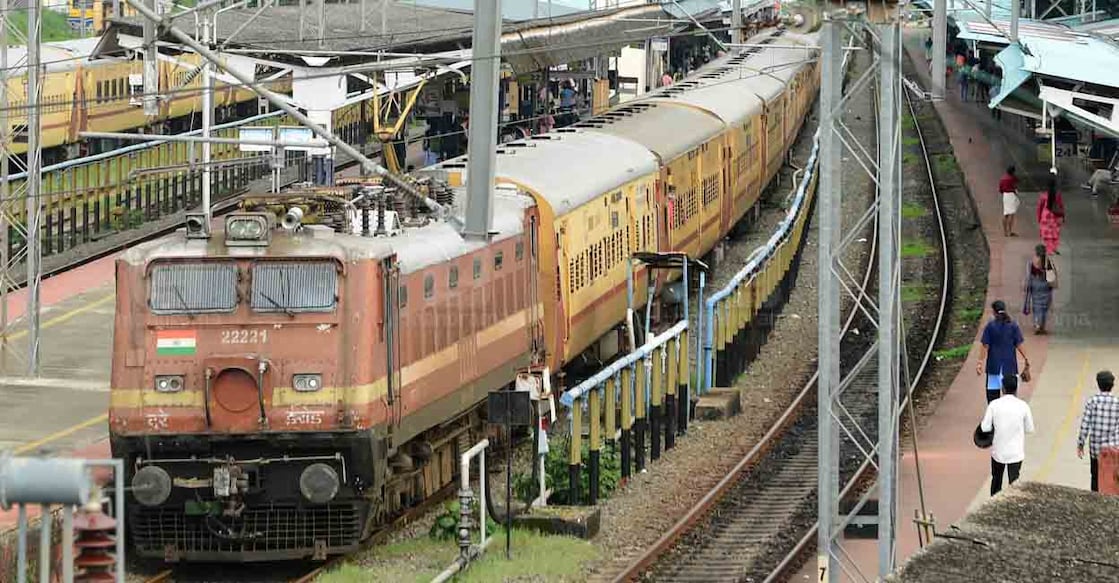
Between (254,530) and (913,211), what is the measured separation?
33.4m

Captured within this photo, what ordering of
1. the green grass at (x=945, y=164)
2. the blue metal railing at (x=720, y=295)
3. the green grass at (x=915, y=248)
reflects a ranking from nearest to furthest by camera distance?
the blue metal railing at (x=720, y=295) → the green grass at (x=915, y=248) → the green grass at (x=945, y=164)

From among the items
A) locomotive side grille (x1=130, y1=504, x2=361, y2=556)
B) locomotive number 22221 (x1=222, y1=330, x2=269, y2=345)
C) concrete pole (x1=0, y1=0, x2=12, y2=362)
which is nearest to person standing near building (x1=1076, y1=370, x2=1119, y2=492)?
locomotive side grille (x1=130, y1=504, x2=361, y2=556)

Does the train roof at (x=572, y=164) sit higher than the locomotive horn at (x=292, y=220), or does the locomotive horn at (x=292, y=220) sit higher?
the locomotive horn at (x=292, y=220)

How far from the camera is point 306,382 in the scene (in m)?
18.2

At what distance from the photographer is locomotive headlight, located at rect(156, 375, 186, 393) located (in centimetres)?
1812

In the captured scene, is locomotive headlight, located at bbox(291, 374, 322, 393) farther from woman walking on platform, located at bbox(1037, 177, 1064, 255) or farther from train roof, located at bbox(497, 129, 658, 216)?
woman walking on platform, located at bbox(1037, 177, 1064, 255)

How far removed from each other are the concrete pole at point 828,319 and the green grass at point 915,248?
85.4 feet

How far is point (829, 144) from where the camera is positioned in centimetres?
1705

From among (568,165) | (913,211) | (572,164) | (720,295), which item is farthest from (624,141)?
(913,211)

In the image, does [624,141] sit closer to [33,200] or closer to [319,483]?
[33,200]

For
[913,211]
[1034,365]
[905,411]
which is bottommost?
[913,211]

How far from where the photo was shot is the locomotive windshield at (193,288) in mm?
18250

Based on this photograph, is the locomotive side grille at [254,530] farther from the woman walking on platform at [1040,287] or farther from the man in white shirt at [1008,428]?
the woman walking on platform at [1040,287]

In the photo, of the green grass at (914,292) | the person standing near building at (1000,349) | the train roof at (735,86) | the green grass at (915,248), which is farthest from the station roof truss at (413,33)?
the person standing near building at (1000,349)
